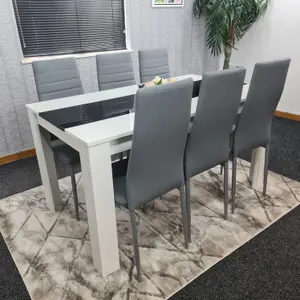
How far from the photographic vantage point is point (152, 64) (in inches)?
110

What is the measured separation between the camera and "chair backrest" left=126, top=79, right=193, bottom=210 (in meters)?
1.21

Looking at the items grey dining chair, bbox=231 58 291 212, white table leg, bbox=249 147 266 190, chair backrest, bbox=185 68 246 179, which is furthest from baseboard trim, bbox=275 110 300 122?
chair backrest, bbox=185 68 246 179

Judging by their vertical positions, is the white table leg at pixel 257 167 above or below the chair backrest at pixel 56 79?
below

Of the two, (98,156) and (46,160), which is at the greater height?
(98,156)

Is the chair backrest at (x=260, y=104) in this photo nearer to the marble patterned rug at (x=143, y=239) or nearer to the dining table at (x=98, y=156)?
the marble patterned rug at (x=143, y=239)

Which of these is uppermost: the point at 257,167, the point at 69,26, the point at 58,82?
the point at 69,26

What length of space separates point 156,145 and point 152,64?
1673mm

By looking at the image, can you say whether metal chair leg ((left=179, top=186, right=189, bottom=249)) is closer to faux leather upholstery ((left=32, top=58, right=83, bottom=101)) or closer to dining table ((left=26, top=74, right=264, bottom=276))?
dining table ((left=26, top=74, right=264, bottom=276))

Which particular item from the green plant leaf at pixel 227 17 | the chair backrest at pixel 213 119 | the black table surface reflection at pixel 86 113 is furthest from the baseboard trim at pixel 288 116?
the black table surface reflection at pixel 86 113

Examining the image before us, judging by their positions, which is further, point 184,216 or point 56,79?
point 56,79

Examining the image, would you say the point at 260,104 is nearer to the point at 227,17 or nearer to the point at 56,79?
the point at 56,79

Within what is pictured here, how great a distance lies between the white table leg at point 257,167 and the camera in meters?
2.24

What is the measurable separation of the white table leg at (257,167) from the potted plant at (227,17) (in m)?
1.84

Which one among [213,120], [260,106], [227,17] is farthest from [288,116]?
[213,120]
